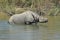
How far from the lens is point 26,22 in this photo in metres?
11.3

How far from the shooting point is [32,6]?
711 inches

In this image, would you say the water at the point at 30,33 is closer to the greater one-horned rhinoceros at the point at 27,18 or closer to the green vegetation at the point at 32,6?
the greater one-horned rhinoceros at the point at 27,18

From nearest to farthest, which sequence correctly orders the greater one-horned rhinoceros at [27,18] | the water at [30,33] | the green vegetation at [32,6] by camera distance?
the water at [30,33] < the greater one-horned rhinoceros at [27,18] < the green vegetation at [32,6]

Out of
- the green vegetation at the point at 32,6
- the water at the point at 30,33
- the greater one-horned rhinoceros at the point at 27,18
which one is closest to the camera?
the water at the point at 30,33

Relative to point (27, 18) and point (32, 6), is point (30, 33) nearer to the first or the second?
point (27, 18)

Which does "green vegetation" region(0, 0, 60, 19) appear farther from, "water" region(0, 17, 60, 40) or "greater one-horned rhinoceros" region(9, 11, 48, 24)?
"water" region(0, 17, 60, 40)

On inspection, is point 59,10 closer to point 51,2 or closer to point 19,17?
point 51,2

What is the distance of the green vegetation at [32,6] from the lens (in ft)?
56.6

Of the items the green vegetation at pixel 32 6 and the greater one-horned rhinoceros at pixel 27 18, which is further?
the green vegetation at pixel 32 6

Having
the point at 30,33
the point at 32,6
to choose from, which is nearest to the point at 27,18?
the point at 30,33

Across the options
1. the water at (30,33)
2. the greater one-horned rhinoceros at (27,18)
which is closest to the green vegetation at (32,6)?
the greater one-horned rhinoceros at (27,18)

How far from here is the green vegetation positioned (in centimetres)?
1725

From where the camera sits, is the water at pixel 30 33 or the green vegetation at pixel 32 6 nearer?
the water at pixel 30 33

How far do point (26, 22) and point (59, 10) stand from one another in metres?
6.49
